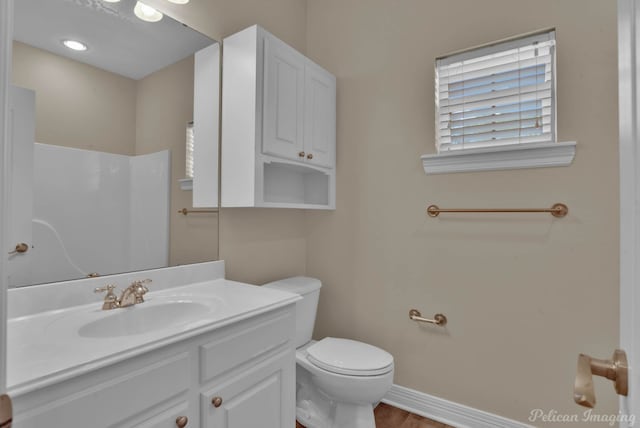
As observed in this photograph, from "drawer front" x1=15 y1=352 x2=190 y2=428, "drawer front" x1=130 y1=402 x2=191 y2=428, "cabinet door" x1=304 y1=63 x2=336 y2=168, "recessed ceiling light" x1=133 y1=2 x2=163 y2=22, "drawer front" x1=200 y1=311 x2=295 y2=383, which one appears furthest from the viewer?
"cabinet door" x1=304 y1=63 x2=336 y2=168

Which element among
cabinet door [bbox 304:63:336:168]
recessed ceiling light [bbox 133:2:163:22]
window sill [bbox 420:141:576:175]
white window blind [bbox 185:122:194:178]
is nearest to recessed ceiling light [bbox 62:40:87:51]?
recessed ceiling light [bbox 133:2:163:22]

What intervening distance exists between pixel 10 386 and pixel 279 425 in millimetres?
925

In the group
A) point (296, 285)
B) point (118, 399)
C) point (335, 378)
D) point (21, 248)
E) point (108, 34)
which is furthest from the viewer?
point (296, 285)

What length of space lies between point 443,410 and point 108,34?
241cm

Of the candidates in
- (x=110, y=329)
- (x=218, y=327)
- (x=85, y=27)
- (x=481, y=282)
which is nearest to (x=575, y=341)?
(x=481, y=282)

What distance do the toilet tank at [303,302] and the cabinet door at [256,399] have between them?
1.60ft

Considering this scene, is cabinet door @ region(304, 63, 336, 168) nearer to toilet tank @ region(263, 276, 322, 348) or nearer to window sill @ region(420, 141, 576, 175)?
window sill @ region(420, 141, 576, 175)

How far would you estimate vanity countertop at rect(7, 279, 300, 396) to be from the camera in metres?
0.72

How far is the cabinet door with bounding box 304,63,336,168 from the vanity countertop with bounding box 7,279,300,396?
0.89 metres

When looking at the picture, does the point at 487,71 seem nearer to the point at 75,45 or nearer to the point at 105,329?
the point at 75,45

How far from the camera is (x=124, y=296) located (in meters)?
1.19

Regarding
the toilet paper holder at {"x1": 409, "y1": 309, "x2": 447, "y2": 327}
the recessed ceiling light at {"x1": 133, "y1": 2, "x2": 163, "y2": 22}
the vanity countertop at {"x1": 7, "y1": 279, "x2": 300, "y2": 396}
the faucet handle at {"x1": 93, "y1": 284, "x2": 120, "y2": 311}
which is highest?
the recessed ceiling light at {"x1": 133, "y1": 2, "x2": 163, "y2": 22}

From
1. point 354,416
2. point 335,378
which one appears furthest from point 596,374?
point 354,416

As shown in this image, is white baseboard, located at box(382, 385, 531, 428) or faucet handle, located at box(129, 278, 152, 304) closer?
faucet handle, located at box(129, 278, 152, 304)
